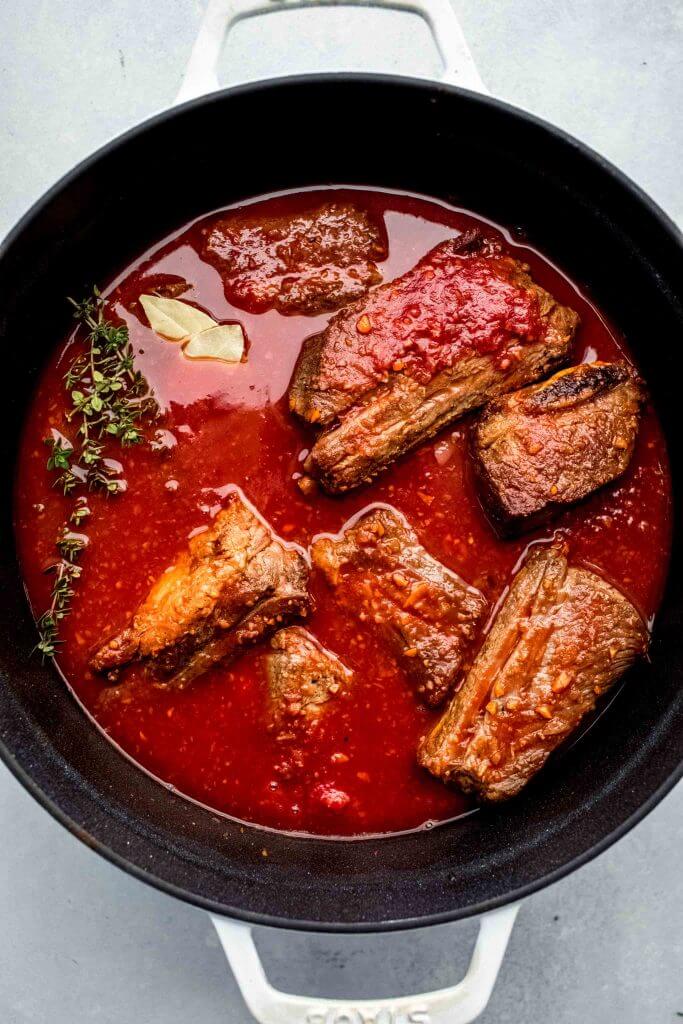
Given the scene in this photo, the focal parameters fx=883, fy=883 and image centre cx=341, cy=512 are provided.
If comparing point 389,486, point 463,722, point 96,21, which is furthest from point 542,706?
point 96,21

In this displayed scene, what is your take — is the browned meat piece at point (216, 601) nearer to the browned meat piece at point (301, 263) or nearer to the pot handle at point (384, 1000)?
the browned meat piece at point (301, 263)

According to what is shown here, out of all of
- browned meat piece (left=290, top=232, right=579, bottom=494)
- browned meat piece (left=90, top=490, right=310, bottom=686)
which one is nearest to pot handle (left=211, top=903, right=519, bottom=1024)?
browned meat piece (left=90, top=490, right=310, bottom=686)

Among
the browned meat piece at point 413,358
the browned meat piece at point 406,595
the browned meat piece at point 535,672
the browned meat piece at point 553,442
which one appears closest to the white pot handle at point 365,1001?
the browned meat piece at point 535,672

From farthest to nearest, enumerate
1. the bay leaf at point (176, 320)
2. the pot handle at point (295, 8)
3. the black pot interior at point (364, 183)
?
1. the bay leaf at point (176, 320)
2. the black pot interior at point (364, 183)
3. the pot handle at point (295, 8)

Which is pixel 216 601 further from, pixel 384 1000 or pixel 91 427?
pixel 384 1000

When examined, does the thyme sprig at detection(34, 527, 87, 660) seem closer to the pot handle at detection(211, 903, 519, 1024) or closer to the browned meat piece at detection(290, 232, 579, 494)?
the browned meat piece at detection(290, 232, 579, 494)

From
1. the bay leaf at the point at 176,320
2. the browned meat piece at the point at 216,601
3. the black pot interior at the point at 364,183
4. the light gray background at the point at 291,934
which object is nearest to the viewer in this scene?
the black pot interior at the point at 364,183
